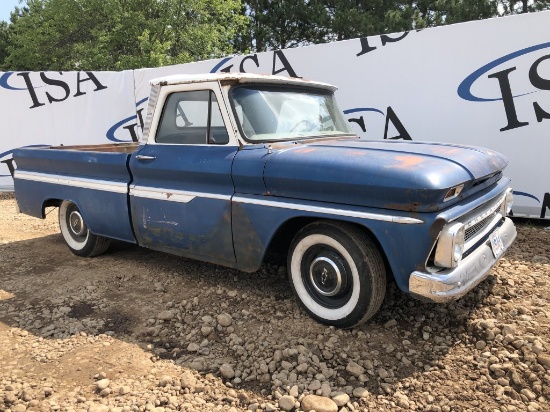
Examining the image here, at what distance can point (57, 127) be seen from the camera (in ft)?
32.1

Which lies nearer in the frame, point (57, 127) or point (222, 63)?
point (222, 63)

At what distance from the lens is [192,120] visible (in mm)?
3855

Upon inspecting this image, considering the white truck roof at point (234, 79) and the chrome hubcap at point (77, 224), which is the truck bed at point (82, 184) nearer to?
the chrome hubcap at point (77, 224)

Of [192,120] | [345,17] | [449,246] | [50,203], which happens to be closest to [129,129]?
[50,203]

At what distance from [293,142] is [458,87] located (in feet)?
11.3

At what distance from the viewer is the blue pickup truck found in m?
2.71

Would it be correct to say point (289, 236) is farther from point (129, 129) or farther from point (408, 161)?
point (129, 129)

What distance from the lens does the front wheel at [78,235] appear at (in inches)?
191

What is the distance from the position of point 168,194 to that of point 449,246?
2.25 m

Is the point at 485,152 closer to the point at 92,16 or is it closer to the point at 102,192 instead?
the point at 102,192

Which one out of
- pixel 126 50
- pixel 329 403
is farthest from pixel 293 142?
pixel 126 50

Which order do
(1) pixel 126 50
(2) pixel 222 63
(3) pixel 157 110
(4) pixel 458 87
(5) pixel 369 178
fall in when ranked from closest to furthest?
(5) pixel 369 178, (3) pixel 157 110, (4) pixel 458 87, (2) pixel 222 63, (1) pixel 126 50

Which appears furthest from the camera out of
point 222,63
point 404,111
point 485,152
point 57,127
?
point 57,127

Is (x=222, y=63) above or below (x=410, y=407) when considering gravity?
above
